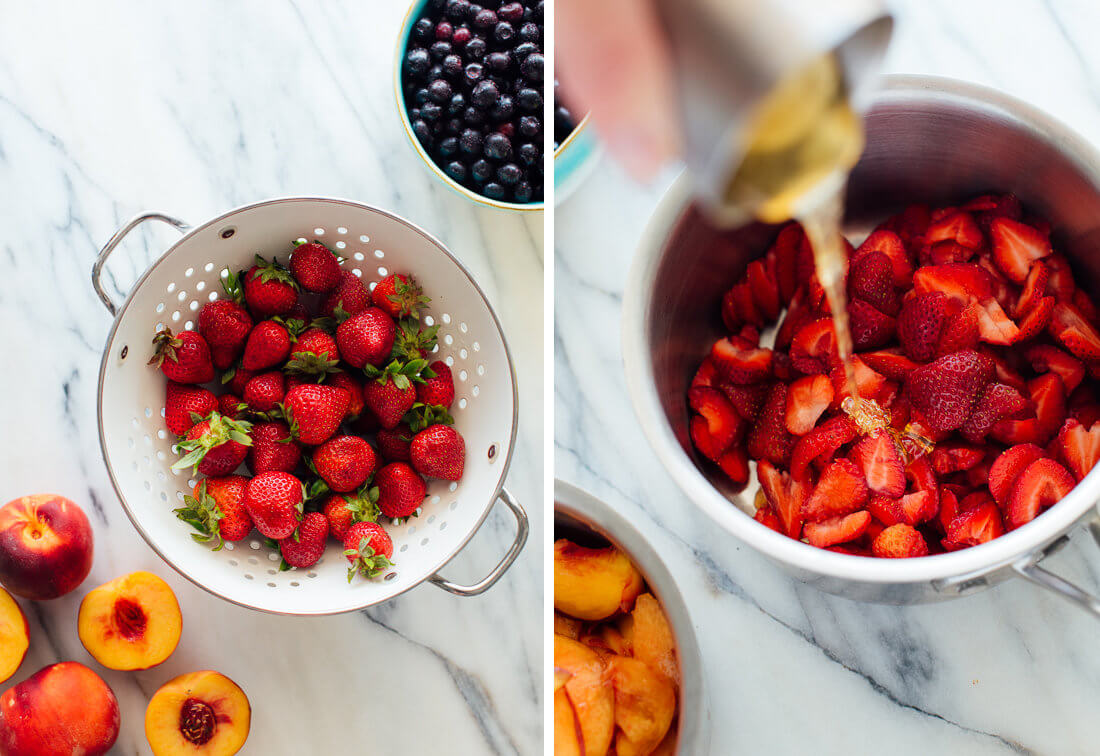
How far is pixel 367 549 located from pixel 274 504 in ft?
0.29

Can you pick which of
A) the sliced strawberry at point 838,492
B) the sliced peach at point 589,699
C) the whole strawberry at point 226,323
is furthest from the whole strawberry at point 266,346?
the sliced strawberry at point 838,492

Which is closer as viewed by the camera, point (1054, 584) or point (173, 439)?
point (1054, 584)

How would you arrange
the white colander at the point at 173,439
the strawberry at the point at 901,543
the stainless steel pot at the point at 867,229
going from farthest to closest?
the white colander at the point at 173,439 → the strawberry at the point at 901,543 → the stainless steel pot at the point at 867,229

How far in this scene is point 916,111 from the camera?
2.08ft

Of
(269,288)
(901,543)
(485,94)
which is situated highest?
(485,94)

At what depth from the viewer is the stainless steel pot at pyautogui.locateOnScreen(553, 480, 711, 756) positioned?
67 centimetres

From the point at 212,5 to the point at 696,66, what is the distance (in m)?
0.83

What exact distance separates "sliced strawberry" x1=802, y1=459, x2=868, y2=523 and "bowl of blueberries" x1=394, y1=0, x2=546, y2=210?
0.34 m

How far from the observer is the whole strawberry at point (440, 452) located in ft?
2.71

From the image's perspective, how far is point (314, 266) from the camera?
2.74 ft

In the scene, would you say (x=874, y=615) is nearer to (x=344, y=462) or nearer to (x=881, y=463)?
(x=881, y=463)

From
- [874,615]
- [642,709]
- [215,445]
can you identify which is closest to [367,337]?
[215,445]

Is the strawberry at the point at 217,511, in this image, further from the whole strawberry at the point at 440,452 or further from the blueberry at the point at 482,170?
the blueberry at the point at 482,170

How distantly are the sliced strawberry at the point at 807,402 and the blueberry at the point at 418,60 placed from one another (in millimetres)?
435
